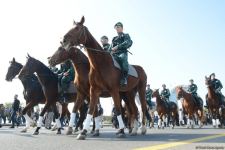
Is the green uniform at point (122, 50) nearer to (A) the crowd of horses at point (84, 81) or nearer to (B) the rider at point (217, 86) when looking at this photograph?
(A) the crowd of horses at point (84, 81)

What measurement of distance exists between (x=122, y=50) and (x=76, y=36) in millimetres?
1996

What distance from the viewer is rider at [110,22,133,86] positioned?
39.4 feet

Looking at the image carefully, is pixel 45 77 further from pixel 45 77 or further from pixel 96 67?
pixel 96 67

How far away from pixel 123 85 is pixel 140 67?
8.36 feet

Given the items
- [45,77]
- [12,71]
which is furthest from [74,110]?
[12,71]

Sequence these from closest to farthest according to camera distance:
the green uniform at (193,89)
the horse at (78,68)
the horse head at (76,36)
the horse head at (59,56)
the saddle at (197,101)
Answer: the horse head at (76,36) < the horse at (78,68) < the horse head at (59,56) < the saddle at (197,101) < the green uniform at (193,89)

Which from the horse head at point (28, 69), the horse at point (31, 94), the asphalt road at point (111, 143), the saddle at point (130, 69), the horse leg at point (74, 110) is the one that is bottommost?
the asphalt road at point (111, 143)

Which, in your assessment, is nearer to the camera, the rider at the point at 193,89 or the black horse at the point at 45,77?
the black horse at the point at 45,77

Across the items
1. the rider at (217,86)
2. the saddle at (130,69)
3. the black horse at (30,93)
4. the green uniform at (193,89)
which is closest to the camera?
the saddle at (130,69)

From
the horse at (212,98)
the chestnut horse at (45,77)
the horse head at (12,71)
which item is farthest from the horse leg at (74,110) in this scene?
the horse at (212,98)

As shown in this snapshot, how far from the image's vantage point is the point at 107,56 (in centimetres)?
1159

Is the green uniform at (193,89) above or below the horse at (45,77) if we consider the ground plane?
above

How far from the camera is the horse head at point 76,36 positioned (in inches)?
428

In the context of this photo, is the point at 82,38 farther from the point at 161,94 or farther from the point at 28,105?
the point at 161,94
